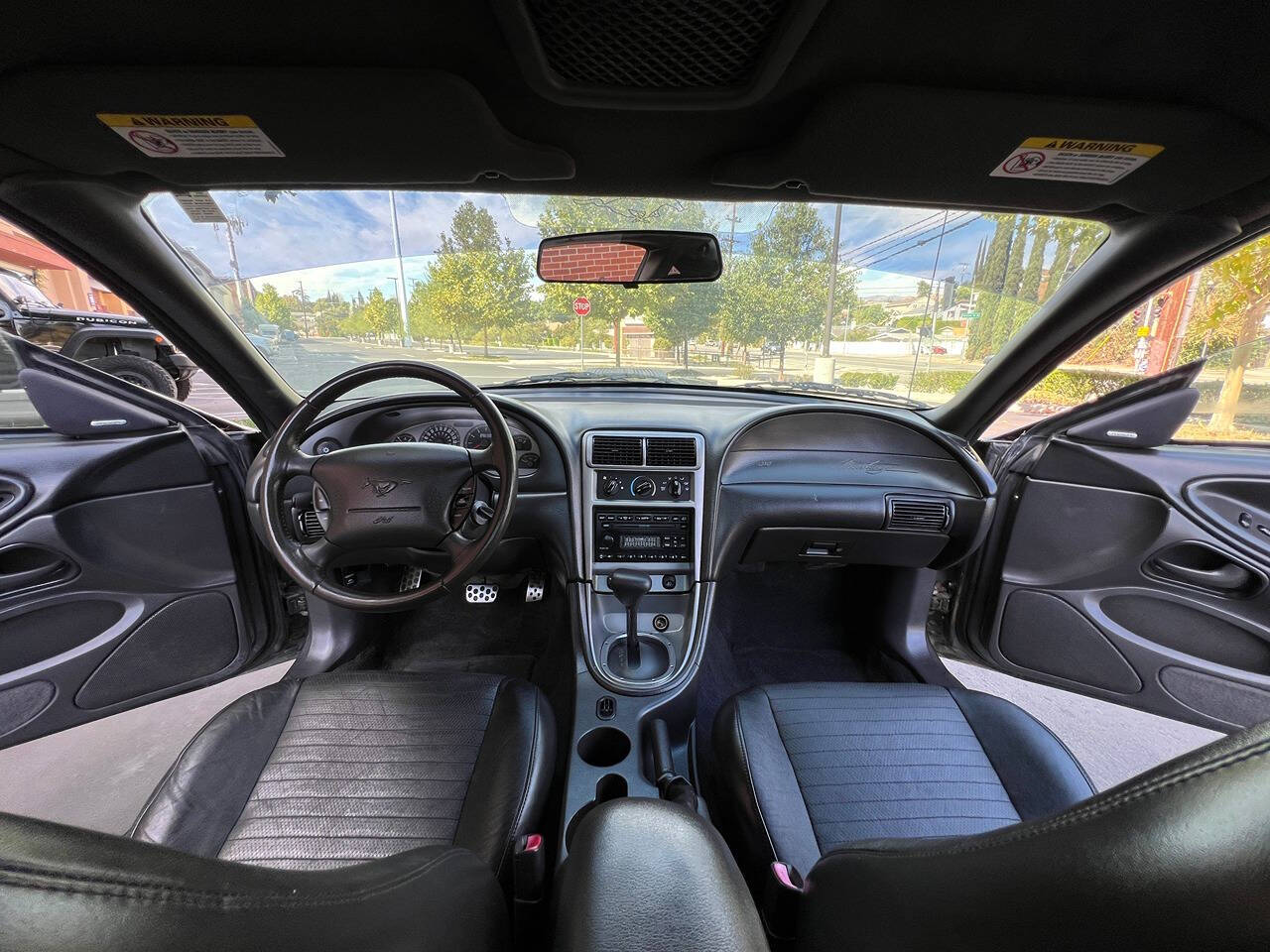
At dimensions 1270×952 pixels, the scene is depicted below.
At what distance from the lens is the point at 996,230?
1789 millimetres

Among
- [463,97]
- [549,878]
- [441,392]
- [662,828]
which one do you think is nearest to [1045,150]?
[463,97]

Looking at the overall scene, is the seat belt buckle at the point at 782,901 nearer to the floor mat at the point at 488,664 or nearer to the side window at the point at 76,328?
the floor mat at the point at 488,664

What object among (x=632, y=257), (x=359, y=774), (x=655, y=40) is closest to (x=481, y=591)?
(x=359, y=774)

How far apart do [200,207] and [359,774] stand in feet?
5.67

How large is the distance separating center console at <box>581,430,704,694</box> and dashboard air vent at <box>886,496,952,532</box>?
28.7 inches

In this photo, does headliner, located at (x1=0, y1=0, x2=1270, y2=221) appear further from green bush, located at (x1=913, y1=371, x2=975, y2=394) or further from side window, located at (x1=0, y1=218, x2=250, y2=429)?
green bush, located at (x1=913, y1=371, x2=975, y2=394)

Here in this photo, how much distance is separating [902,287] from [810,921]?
6.18ft

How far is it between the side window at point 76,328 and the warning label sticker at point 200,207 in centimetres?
37

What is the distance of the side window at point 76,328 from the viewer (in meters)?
1.76

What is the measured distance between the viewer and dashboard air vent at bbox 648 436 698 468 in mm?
1868

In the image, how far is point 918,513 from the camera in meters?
1.98

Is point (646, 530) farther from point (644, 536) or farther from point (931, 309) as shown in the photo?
point (931, 309)

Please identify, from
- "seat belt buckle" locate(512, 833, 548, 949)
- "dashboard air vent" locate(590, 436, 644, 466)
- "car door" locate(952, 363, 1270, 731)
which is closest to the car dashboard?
"dashboard air vent" locate(590, 436, 644, 466)

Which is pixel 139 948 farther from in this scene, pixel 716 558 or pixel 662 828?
pixel 716 558
